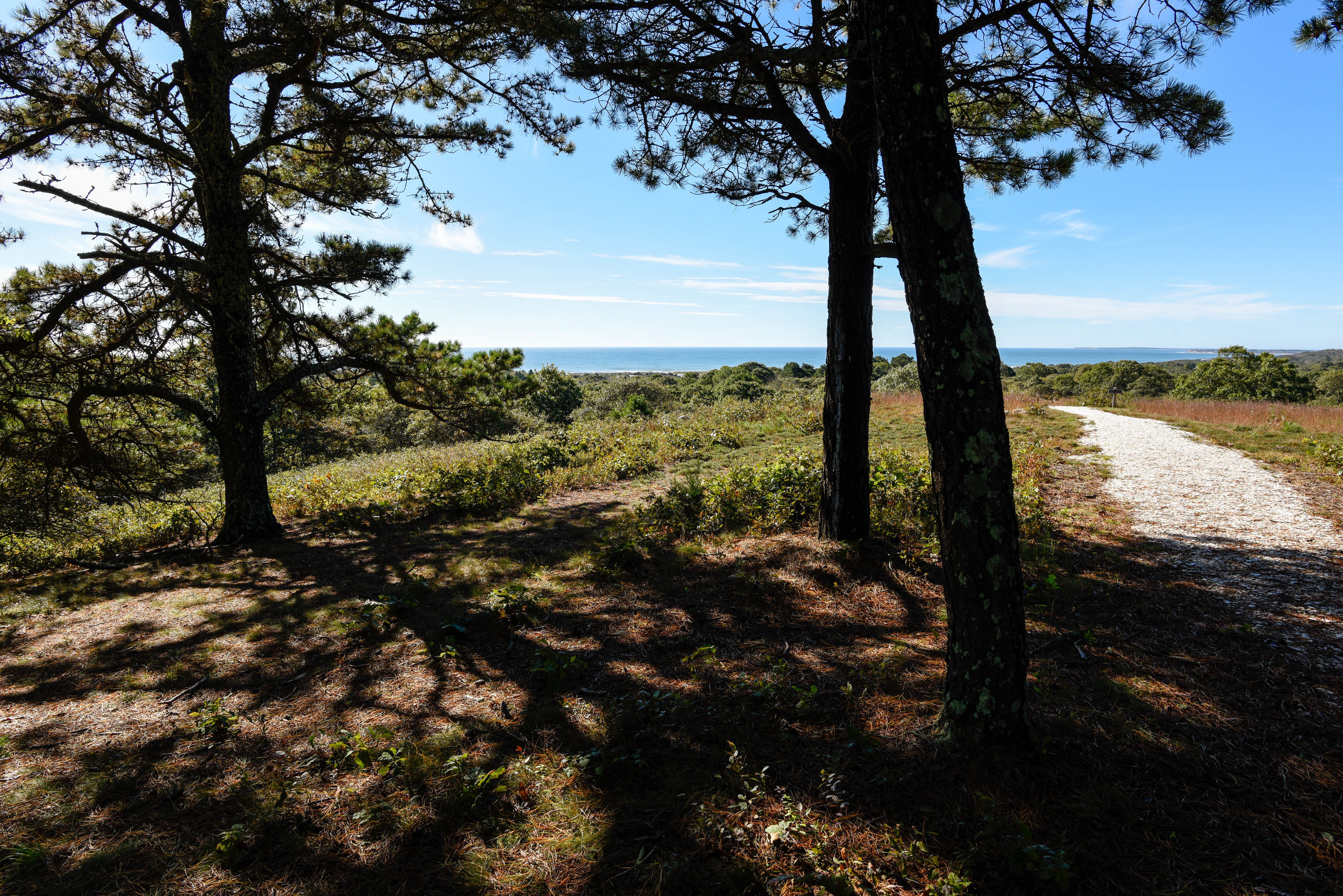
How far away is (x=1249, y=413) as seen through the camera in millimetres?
16453

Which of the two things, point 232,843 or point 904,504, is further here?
point 904,504

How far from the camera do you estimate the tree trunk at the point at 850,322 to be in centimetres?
515

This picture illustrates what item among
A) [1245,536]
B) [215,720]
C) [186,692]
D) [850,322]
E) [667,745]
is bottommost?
[186,692]

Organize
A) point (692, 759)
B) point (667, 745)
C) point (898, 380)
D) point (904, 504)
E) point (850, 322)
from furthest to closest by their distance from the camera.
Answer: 1. point (898, 380)
2. point (904, 504)
3. point (850, 322)
4. point (667, 745)
5. point (692, 759)

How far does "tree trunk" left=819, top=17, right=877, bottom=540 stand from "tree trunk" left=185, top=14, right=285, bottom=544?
689 centimetres

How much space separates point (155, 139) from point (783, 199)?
7678 mm

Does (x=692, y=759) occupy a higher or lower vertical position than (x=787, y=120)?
lower

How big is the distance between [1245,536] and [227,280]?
11.9 metres

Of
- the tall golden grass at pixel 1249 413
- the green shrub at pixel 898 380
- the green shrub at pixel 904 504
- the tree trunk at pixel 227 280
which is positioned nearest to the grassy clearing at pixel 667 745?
the green shrub at pixel 904 504

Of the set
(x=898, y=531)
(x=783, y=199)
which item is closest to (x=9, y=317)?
(x=783, y=199)

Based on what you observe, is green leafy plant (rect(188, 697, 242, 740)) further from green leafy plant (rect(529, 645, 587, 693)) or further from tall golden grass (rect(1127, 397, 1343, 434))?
tall golden grass (rect(1127, 397, 1343, 434))

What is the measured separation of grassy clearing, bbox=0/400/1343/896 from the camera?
6.99ft

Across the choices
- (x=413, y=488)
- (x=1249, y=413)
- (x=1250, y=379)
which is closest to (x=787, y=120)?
(x=413, y=488)

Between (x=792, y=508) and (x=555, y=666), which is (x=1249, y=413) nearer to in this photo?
(x=792, y=508)
